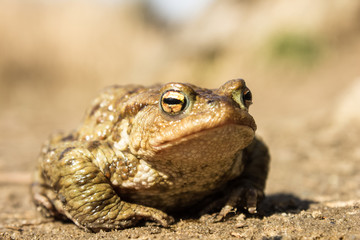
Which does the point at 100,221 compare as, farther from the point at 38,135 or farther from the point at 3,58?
the point at 3,58

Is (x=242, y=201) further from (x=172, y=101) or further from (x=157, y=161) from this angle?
(x=172, y=101)

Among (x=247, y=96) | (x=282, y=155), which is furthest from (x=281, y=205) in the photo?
(x=282, y=155)

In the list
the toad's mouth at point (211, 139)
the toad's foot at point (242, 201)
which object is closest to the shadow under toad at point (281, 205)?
the toad's foot at point (242, 201)

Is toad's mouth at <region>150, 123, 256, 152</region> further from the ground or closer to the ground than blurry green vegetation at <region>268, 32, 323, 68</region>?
closer to the ground

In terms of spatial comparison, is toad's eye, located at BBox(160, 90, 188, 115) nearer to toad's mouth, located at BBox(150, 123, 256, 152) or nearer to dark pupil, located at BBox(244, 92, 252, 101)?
toad's mouth, located at BBox(150, 123, 256, 152)

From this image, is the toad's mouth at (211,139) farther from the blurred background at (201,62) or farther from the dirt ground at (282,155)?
the blurred background at (201,62)

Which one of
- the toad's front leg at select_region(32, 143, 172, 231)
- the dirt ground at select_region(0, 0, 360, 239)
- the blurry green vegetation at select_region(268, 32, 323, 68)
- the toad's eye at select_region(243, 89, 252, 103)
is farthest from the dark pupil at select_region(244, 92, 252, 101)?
the blurry green vegetation at select_region(268, 32, 323, 68)
